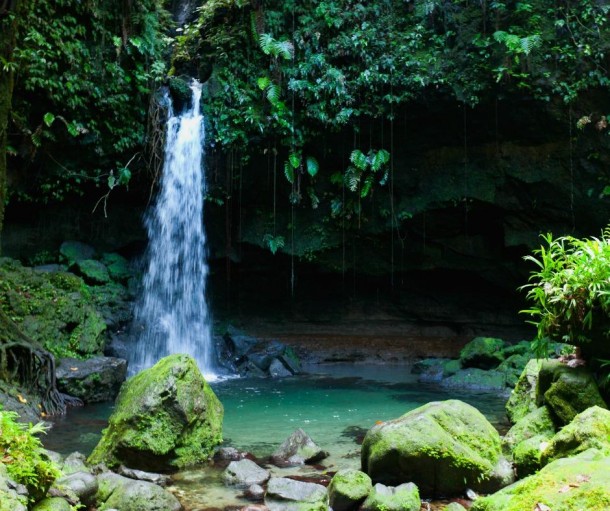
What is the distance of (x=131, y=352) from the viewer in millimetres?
13852

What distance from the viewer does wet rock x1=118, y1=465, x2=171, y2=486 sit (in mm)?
6086

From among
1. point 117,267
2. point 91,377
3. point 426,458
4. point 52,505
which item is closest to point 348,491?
point 426,458

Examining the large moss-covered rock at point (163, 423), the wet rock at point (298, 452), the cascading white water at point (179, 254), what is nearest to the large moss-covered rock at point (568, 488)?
the wet rock at point (298, 452)

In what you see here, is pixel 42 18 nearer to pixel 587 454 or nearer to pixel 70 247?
pixel 70 247

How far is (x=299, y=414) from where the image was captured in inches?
386

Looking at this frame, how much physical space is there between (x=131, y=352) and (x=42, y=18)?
751 centimetres

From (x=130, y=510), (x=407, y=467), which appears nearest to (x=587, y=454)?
(x=407, y=467)

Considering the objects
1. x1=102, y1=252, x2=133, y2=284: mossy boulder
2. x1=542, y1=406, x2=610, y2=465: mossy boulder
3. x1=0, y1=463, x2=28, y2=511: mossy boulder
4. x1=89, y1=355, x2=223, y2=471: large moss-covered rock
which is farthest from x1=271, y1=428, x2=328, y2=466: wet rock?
x1=102, y1=252, x2=133, y2=284: mossy boulder

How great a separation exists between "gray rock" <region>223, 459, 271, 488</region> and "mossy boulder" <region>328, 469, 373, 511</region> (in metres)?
1.07

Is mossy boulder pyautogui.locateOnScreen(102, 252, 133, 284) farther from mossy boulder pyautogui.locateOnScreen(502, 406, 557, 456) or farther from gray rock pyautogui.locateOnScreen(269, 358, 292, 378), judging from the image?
mossy boulder pyautogui.locateOnScreen(502, 406, 557, 456)

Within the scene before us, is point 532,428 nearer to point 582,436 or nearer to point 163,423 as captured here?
point 582,436

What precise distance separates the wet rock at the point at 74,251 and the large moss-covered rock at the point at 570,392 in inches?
476

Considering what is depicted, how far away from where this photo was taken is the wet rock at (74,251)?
583 inches

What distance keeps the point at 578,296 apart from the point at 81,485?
4.71 metres
